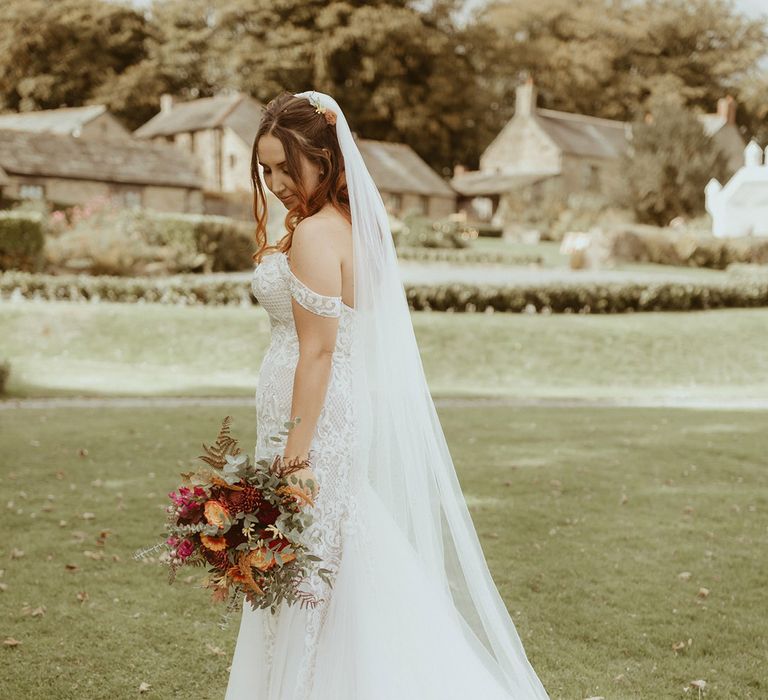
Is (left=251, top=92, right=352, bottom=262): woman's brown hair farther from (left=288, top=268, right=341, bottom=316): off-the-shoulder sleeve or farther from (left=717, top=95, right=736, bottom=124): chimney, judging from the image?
(left=717, top=95, right=736, bottom=124): chimney

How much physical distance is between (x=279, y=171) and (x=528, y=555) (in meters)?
4.10

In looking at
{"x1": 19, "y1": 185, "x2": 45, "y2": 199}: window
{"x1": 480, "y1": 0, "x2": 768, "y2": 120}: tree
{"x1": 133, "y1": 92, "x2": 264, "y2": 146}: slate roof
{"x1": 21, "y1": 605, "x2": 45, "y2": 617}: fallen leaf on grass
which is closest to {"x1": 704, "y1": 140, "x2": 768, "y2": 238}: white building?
{"x1": 133, "y1": 92, "x2": 264, "y2": 146}: slate roof

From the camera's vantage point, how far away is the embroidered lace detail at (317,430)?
312 cm

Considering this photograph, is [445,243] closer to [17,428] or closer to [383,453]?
[17,428]

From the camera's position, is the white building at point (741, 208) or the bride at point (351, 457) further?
the white building at point (741, 208)

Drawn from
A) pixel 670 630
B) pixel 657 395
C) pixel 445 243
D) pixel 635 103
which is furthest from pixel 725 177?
pixel 670 630

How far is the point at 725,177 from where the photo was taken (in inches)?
1714

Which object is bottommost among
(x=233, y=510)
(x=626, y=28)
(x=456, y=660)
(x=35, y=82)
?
(x=456, y=660)

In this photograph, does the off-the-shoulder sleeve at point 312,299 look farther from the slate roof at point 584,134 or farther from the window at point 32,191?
the slate roof at point 584,134

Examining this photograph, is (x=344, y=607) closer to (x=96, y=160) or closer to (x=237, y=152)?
(x=96, y=160)

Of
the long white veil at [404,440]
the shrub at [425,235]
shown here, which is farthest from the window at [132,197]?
the long white veil at [404,440]

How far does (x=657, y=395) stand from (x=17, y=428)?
10383 millimetres

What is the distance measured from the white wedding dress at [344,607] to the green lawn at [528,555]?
126cm

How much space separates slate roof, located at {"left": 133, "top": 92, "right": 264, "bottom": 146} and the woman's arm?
154ft
